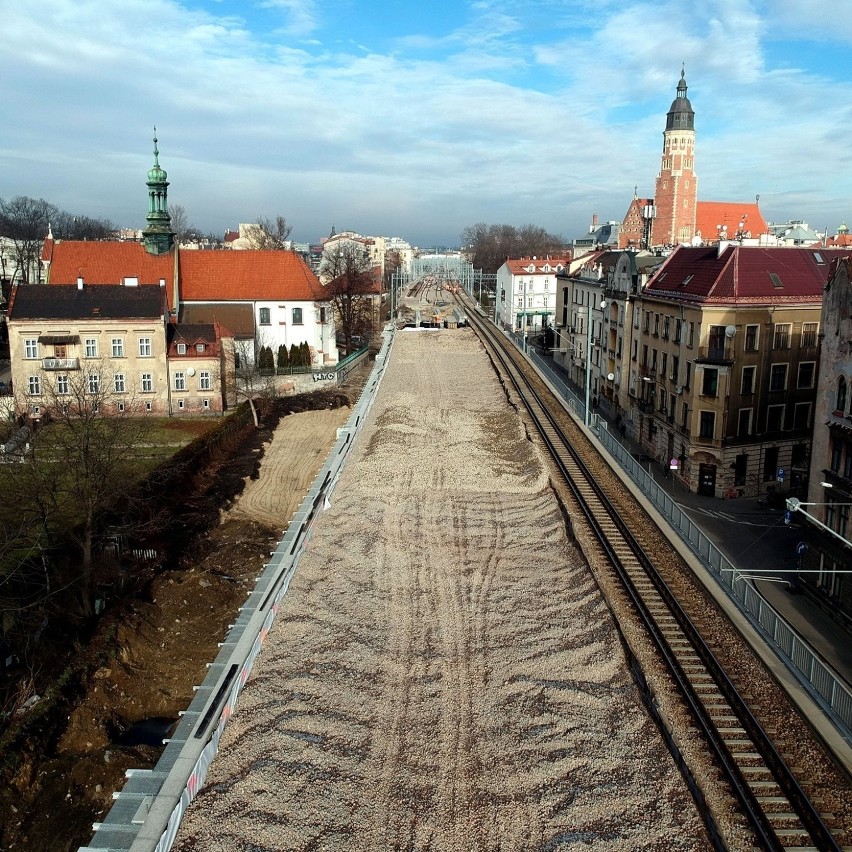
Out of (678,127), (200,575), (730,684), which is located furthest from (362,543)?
(678,127)

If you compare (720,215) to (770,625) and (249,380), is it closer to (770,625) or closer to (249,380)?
(249,380)

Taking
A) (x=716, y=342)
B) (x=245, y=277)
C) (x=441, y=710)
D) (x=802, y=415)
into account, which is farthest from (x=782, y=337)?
(x=245, y=277)

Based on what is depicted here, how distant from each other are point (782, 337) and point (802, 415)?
4.12 meters

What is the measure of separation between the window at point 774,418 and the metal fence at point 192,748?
2342 cm

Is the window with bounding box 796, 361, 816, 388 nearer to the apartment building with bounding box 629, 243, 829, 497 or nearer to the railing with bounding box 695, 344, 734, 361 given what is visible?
the apartment building with bounding box 629, 243, 829, 497

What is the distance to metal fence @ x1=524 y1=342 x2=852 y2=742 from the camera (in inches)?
530

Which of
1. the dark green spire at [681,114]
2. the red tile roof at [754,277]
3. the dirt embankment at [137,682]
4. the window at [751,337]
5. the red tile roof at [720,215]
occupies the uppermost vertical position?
the dark green spire at [681,114]

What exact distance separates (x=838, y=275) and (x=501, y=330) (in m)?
55.8

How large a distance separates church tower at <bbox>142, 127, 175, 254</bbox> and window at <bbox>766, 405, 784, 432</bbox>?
43.4 m

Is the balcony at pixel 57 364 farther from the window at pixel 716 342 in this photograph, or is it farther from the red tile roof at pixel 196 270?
the window at pixel 716 342

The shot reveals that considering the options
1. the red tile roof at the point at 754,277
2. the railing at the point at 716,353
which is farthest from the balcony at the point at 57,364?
the railing at the point at 716,353

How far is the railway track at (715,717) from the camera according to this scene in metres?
10.9

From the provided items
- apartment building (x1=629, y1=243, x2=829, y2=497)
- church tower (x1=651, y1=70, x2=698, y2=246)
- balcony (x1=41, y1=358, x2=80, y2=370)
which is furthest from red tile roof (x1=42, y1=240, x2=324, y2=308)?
church tower (x1=651, y1=70, x2=698, y2=246)

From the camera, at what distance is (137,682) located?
65.1ft
